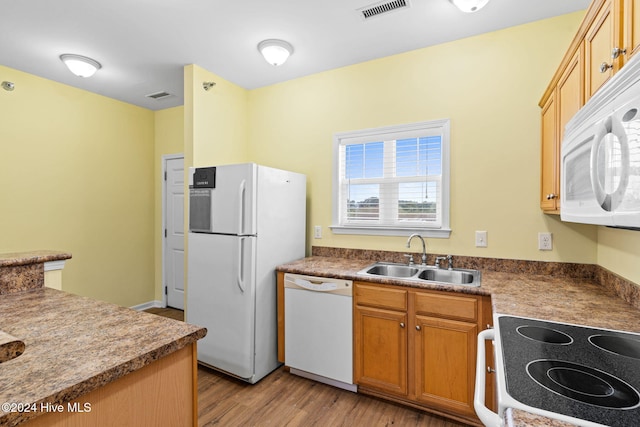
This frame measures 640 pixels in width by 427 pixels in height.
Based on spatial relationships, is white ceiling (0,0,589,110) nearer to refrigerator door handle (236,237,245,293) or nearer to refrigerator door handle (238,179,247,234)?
refrigerator door handle (238,179,247,234)

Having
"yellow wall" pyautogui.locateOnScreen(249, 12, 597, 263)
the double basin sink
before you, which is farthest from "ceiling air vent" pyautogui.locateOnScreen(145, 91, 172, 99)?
the double basin sink

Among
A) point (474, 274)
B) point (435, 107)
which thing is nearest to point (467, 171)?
point (435, 107)

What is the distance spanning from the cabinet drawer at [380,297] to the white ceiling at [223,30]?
6.21ft

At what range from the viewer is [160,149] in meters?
4.26

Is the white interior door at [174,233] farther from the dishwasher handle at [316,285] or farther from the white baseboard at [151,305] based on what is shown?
the dishwasher handle at [316,285]

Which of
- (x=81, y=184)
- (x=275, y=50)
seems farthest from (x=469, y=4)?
(x=81, y=184)

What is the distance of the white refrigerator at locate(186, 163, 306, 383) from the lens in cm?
246

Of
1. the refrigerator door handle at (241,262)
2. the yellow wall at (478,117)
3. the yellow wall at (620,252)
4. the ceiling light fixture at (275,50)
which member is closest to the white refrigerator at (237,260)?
the refrigerator door handle at (241,262)

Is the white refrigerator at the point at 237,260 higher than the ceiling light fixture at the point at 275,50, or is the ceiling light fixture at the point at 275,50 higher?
the ceiling light fixture at the point at 275,50

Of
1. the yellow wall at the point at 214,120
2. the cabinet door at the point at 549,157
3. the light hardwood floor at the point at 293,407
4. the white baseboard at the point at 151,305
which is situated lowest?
the light hardwood floor at the point at 293,407

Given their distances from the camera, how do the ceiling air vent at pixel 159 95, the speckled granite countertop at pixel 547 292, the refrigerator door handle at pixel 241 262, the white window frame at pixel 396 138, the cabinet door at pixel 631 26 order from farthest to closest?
1. the ceiling air vent at pixel 159 95
2. the white window frame at pixel 396 138
3. the refrigerator door handle at pixel 241 262
4. the speckled granite countertop at pixel 547 292
5. the cabinet door at pixel 631 26

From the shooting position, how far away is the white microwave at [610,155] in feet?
2.54

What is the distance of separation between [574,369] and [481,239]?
1.63 metres

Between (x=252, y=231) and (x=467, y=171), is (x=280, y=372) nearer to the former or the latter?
(x=252, y=231)
